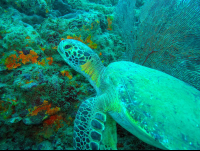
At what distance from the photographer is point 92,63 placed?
2094mm

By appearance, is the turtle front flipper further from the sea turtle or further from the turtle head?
the turtle head

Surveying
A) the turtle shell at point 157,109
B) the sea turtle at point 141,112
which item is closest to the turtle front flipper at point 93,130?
the sea turtle at point 141,112

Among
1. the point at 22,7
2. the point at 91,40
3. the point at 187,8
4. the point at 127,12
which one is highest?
the point at 187,8

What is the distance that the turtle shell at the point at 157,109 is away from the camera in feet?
3.75

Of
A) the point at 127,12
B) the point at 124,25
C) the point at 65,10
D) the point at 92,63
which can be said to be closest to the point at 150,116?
the point at 92,63

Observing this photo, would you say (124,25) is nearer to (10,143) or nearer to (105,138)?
(105,138)

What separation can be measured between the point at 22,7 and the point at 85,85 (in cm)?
269

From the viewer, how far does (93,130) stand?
4.76 ft

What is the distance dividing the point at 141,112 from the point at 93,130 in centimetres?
67

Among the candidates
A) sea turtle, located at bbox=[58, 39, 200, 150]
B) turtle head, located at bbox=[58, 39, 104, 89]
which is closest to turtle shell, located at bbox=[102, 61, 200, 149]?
sea turtle, located at bbox=[58, 39, 200, 150]

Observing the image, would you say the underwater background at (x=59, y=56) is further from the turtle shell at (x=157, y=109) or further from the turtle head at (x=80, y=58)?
the turtle shell at (x=157, y=109)

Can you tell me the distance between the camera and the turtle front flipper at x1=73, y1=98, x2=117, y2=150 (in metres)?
1.39

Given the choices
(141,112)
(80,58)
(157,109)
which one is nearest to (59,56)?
(80,58)

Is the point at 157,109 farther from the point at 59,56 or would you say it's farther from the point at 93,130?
the point at 59,56
